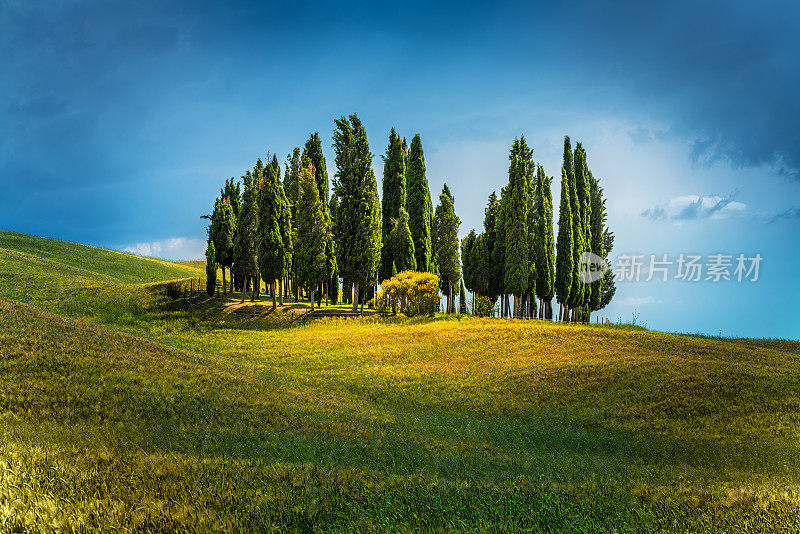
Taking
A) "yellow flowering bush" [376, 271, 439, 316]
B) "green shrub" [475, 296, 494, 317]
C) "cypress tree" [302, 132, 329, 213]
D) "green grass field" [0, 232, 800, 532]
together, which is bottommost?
"green grass field" [0, 232, 800, 532]

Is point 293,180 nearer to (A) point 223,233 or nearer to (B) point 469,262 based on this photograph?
(A) point 223,233

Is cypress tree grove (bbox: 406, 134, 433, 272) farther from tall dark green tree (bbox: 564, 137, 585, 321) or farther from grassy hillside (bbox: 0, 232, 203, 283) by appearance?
grassy hillside (bbox: 0, 232, 203, 283)

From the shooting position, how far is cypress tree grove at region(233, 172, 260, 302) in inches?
1742

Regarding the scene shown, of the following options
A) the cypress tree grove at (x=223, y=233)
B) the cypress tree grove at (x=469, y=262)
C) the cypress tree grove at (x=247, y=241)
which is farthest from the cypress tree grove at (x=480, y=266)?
the cypress tree grove at (x=223, y=233)

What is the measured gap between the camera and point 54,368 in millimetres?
13430

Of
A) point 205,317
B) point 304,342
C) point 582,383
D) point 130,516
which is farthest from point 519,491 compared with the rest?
point 205,317

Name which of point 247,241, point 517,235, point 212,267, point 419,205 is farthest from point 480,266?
point 212,267

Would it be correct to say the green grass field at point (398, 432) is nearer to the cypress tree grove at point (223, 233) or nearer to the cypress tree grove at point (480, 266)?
the cypress tree grove at point (480, 266)

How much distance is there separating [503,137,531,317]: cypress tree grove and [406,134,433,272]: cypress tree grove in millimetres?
9556

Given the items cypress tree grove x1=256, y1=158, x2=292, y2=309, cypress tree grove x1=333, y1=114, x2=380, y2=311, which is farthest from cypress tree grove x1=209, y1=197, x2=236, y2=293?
cypress tree grove x1=333, y1=114, x2=380, y2=311

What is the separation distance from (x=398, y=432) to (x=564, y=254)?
34.5 metres

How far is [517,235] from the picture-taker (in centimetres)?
3922

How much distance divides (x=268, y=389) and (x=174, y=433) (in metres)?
6.74

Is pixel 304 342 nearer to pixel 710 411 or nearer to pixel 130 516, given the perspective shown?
pixel 710 411
